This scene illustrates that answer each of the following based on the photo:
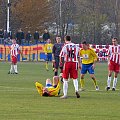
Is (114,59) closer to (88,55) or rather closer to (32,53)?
(88,55)

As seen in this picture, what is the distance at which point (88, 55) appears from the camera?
1003 inches

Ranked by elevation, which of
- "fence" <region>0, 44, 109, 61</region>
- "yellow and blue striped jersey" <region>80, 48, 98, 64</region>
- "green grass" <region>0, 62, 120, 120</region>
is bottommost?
"green grass" <region>0, 62, 120, 120</region>

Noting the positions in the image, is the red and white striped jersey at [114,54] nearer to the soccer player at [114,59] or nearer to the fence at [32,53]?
the soccer player at [114,59]

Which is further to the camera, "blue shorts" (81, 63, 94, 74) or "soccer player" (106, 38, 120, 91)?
"blue shorts" (81, 63, 94, 74)

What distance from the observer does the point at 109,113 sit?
16.7 metres

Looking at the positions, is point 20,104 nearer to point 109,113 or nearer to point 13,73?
point 109,113

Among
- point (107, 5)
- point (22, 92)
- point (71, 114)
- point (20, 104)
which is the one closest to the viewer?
point (71, 114)

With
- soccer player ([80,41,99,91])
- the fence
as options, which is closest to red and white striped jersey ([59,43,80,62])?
soccer player ([80,41,99,91])

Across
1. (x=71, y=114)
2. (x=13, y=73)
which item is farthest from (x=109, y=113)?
(x=13, y=73)

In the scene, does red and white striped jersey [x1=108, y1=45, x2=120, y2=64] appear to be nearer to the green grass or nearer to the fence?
the green grass

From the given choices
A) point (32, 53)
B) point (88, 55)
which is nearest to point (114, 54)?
point (88, 55)

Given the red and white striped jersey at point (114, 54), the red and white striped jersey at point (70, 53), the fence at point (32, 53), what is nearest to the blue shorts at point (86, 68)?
the red and white striped jersey at point (114, 54)

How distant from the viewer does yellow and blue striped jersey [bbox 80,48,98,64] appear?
998 inches

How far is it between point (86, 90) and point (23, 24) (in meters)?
51.4
